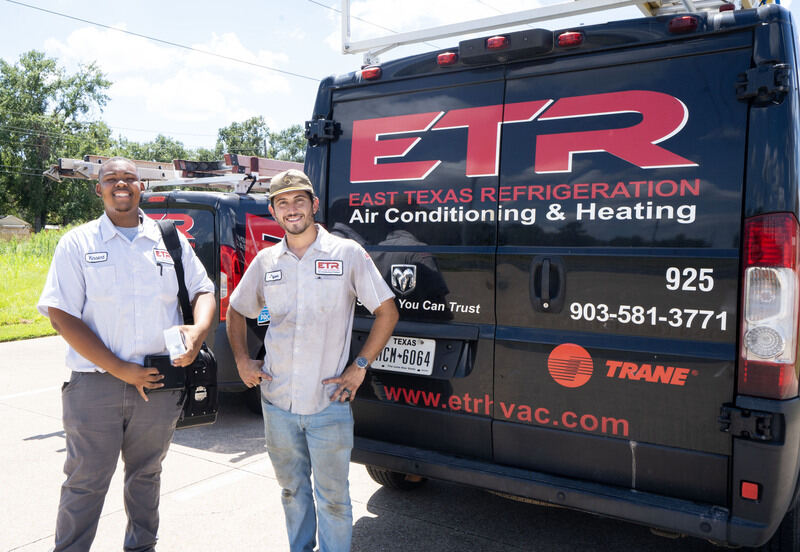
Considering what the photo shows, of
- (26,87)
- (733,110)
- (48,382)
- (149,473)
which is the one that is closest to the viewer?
(733,110)

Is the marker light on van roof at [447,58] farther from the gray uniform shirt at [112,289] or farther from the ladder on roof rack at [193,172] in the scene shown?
the ladder on roof rack at [193,172]

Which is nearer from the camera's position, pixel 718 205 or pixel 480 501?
pixel 718 205

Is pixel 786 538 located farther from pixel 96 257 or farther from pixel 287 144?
pixel 287 144

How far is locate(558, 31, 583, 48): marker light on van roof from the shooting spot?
2.75 metres

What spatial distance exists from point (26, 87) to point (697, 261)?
6227 cm

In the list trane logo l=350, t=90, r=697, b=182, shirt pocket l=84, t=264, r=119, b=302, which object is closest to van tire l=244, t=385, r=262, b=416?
trane logo l=350, t=90, r=697, b=182

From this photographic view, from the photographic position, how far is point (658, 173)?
256cm

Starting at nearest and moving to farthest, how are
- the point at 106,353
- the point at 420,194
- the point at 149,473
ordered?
the point at 106,353, the point at 149,473, the point at 420,194

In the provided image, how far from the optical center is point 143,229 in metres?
2.87

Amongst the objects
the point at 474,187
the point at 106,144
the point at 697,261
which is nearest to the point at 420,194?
the point at 474,187

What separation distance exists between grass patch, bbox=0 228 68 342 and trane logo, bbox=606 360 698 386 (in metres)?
10.2

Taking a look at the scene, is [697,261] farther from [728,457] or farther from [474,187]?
[474,187]

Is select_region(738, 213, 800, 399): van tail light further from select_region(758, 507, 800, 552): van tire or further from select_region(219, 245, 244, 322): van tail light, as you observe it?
select_region(219, 245, 244, 322): van tail light

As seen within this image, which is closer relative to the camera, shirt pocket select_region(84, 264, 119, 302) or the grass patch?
shirt pocket select_region(84, 264, 119, 302)
